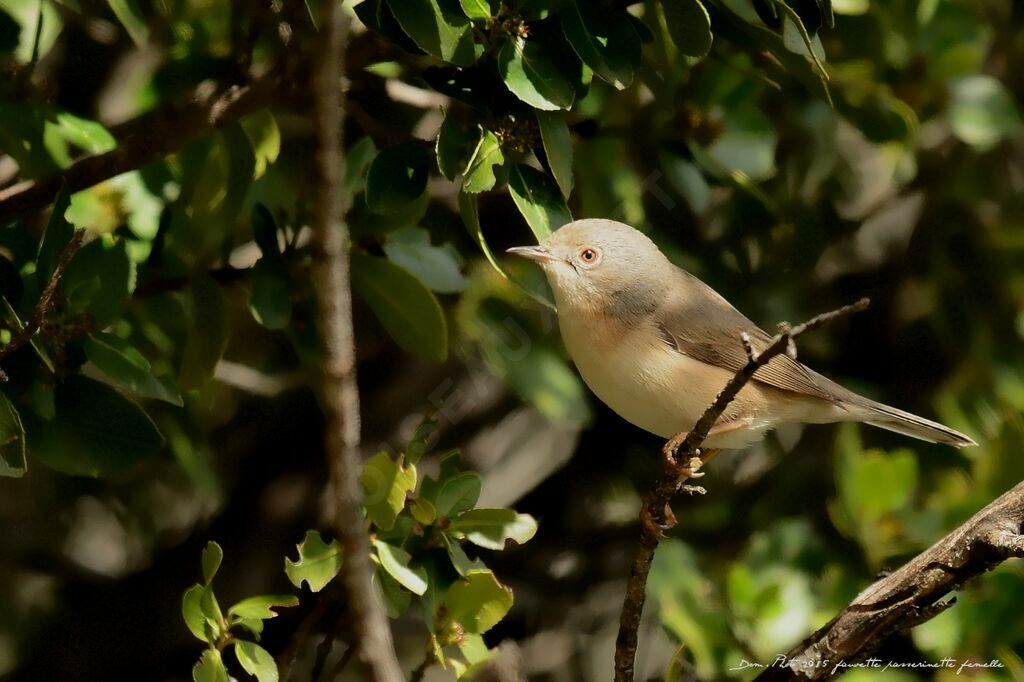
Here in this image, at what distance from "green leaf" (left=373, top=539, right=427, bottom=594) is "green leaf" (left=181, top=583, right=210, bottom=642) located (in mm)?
342

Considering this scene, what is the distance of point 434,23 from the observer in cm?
217

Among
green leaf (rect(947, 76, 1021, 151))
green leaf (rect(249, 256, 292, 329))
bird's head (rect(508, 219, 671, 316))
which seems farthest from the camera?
green leaf (rect(947, 76, 1021, 151))

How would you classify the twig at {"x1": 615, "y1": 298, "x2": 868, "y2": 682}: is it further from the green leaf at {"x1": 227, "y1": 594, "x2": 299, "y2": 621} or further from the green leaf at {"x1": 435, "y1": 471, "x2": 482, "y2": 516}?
the green leaf at {"x1": 227, "y1": 594, "x2": 299, "y2": 621}

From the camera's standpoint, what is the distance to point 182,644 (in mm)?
3852

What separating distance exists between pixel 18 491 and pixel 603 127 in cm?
229

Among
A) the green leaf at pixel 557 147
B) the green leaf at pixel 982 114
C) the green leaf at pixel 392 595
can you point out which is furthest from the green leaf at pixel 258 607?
the green leaf at pixel 982 114

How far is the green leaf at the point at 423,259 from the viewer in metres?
2.84

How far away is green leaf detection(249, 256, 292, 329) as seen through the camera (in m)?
2.59

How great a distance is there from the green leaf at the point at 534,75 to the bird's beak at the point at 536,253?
0.73 meters

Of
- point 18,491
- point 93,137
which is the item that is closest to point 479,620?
point 93,137

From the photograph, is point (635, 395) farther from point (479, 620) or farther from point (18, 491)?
point (18, 491)

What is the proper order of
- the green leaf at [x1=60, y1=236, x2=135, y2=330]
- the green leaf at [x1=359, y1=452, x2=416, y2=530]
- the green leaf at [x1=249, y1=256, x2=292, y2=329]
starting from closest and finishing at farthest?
the green leaf at [x1=359, y1=452, x2=416, y2=530] → the green leaf at [x1=60, y1=236, x2=135, y2=330] → the green leaf at [x1=249, y1=256, x2=292, y2=329]

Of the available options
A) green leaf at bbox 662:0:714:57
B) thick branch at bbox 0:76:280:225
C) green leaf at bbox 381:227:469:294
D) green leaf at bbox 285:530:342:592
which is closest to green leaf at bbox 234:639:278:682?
green leaf at bbox 285:530:342:592

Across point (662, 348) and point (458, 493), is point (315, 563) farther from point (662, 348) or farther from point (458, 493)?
point (662, 348)
